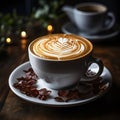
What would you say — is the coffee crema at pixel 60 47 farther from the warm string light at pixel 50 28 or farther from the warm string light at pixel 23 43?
the warm string light at pixel 50 28

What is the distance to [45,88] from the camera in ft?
2.15

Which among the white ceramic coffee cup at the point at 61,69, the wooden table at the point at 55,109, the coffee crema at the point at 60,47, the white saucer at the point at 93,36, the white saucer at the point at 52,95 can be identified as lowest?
the white saucer at the point at 93,36

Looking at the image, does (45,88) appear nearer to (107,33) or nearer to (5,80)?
(5,80)

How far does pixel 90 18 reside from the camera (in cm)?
93

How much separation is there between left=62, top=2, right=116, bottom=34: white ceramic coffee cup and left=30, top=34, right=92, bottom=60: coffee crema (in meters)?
0.25

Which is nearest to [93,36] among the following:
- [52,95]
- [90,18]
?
[90,18]

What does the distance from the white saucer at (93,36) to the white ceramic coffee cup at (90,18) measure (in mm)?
14

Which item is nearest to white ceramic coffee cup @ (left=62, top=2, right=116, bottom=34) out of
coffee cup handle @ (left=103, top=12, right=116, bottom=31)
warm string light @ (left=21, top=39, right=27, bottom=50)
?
coffee cup handle @ (left=103, top=12, right=116, bottom=31)

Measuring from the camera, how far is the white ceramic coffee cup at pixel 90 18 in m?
0.93

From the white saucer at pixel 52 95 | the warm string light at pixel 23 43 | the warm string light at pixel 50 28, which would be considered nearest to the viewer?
the white saucer at pixel 52 95

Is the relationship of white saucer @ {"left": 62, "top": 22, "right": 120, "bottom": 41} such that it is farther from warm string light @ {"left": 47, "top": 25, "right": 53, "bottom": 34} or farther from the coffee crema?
the coffee crema

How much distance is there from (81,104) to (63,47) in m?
0.13

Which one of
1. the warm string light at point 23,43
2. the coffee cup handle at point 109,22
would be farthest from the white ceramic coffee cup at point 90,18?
the warm string light at point 23,43

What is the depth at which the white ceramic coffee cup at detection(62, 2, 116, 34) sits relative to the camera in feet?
3.04
